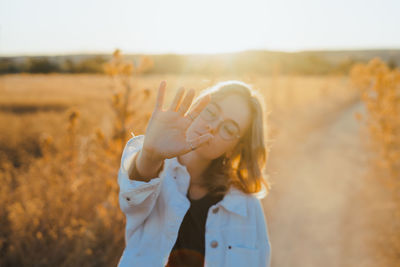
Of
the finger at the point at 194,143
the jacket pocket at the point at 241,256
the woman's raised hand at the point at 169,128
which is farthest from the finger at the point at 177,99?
the jacket pocket at the point at 241,256

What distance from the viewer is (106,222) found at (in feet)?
10.5

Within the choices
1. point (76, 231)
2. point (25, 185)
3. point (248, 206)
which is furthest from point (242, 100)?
point (25, 185)

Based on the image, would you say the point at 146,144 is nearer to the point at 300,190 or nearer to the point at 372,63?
the point at 300,190

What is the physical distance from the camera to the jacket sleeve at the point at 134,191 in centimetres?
136

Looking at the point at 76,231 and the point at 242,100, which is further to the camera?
the point at 76,231

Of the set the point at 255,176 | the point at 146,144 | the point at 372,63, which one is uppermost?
the point at 372,63

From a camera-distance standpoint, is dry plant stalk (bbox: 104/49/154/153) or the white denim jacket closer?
the white denim jacket

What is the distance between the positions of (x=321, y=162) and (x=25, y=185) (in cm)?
560

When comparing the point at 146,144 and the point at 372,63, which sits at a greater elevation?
the point at 372,63

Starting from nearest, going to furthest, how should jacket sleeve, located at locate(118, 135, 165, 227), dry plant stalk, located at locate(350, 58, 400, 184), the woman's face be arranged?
jacket sleeve, located at locate(118, 135, 165, 227) → the woman's face → dry plant stalk, located at locate(350, 58, 400, 184)

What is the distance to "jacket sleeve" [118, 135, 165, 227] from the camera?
4.47ft

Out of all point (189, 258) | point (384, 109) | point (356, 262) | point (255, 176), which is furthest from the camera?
point (384, 109)

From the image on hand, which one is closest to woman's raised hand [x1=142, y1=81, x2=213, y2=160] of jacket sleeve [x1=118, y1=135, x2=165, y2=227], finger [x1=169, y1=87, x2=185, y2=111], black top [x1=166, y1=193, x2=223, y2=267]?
finger [x1=169, y1=87, x2=185, y2=111]

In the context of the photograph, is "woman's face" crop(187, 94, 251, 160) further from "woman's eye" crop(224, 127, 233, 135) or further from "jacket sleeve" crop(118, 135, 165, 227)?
"jacket sleeve" crop(118, 135, 165, 227)
